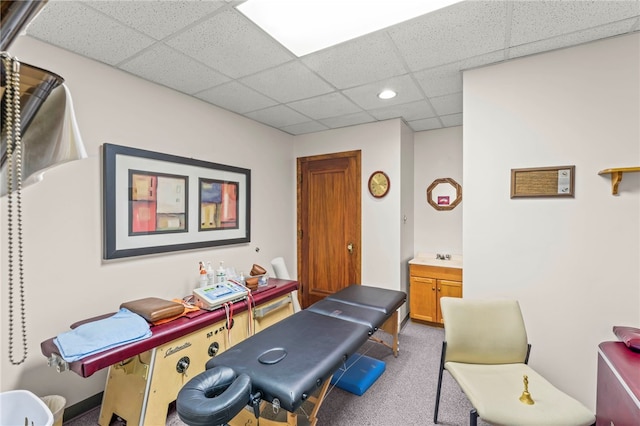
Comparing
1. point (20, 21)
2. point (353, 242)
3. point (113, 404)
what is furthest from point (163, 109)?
point (353, 242)

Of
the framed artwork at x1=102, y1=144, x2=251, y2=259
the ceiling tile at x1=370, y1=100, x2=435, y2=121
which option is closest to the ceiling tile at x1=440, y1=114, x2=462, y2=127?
the ceiling tile at x1=370, y1=100, x2=435, y2=121

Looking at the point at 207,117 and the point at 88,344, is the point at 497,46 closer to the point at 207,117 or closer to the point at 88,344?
the point at 207,117

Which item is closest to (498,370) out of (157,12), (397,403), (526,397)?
(526,397)

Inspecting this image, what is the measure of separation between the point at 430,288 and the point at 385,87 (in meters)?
2.33

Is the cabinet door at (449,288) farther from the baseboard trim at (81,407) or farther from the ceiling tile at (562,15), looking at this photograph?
the baseboard trim at (81,407)

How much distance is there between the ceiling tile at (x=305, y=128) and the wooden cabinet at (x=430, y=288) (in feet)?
6.97

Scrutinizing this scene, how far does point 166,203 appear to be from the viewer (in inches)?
98.7

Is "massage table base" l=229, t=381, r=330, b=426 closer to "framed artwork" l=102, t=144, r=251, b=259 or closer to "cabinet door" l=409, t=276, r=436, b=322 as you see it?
"framed artwork" l=102, t=144, r=251, b=259

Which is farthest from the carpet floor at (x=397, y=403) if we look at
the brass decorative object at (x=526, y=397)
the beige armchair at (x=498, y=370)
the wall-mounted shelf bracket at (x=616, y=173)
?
the wall-mounted shelf bracket at (x=616, y=173)

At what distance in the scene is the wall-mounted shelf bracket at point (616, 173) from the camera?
1764 mm

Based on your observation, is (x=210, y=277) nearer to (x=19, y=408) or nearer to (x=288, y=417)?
(x=19, y=408)

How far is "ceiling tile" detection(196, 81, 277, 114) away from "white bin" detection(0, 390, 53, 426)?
2.44m

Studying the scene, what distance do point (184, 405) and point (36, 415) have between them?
102 centimetres

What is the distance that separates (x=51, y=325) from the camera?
1.88 meters
